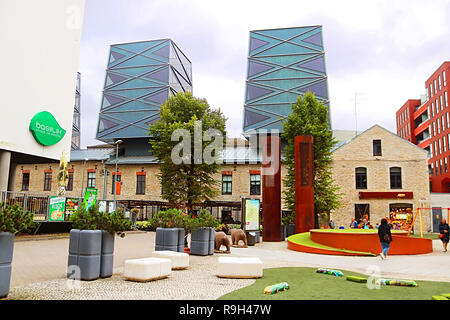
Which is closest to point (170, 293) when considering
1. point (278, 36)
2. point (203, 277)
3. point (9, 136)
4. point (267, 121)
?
point (203, 277)

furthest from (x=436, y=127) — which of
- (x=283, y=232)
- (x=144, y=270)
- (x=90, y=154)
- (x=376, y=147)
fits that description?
(x=144, y=270)

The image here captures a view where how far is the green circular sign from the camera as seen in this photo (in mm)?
23797

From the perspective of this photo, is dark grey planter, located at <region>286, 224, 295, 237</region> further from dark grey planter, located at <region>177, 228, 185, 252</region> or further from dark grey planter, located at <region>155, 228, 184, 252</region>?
dark grey planter, located at <region>155, 228, 184, 252</region>

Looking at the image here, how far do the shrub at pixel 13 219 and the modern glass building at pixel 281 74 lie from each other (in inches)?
1549

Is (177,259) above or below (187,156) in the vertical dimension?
below

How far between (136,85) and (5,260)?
43284mm

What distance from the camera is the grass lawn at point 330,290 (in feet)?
21.4

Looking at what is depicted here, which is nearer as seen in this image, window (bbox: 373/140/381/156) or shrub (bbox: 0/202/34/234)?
shrub (bbox: 0/202/34/234)

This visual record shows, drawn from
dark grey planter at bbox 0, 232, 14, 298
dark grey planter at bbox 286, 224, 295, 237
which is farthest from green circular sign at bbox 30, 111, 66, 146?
dark grey planter at bbox 0, 232, 14, 298

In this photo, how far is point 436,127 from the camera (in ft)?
171

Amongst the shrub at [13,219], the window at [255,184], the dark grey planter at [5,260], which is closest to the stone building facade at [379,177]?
the window at [255,184]

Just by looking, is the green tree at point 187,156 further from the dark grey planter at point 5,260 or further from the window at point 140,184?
the dark grey planter at point 5,260

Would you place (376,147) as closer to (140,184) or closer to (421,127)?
(140,184)

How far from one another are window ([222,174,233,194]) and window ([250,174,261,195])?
2.02 metres
